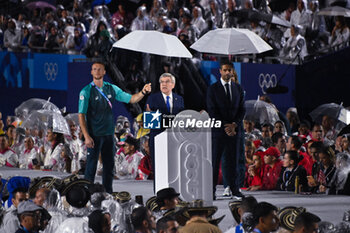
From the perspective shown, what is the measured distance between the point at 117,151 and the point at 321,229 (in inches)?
282

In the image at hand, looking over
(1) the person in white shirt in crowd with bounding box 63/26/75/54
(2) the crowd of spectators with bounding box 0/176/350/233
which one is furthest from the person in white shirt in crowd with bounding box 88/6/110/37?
(2) the crowd of spectators with bounding box 0/176/350/233

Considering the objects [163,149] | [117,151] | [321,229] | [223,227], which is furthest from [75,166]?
[321,229]

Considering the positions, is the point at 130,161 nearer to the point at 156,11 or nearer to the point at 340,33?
the point at 340,33

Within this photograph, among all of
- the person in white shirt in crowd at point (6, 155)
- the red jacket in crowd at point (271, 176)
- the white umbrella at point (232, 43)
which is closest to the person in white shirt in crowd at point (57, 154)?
the person in white shirt in crowd at point (6, 155)

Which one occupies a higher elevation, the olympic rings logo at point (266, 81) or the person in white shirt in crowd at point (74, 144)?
the olympic rings logo at point (266, 81)

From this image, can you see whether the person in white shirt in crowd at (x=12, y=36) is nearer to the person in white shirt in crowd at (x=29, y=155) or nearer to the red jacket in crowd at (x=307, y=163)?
the person in white shirt in crowd at (x=29, y=155)

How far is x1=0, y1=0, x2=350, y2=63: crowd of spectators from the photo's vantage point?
680 inches

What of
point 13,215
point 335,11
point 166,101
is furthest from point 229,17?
point 13,215

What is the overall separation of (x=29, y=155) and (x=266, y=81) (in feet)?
17.6

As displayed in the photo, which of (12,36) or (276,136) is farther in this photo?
(12,36)

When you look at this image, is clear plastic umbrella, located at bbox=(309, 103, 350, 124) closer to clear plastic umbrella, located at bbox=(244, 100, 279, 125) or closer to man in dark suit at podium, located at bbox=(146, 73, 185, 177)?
clear plastic umbrella, located at bbox=(244, 100, 279, 125)

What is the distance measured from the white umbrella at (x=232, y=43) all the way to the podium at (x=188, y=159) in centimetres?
455

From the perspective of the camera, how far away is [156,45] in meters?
12.9

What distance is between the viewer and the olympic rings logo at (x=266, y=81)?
1820cm
